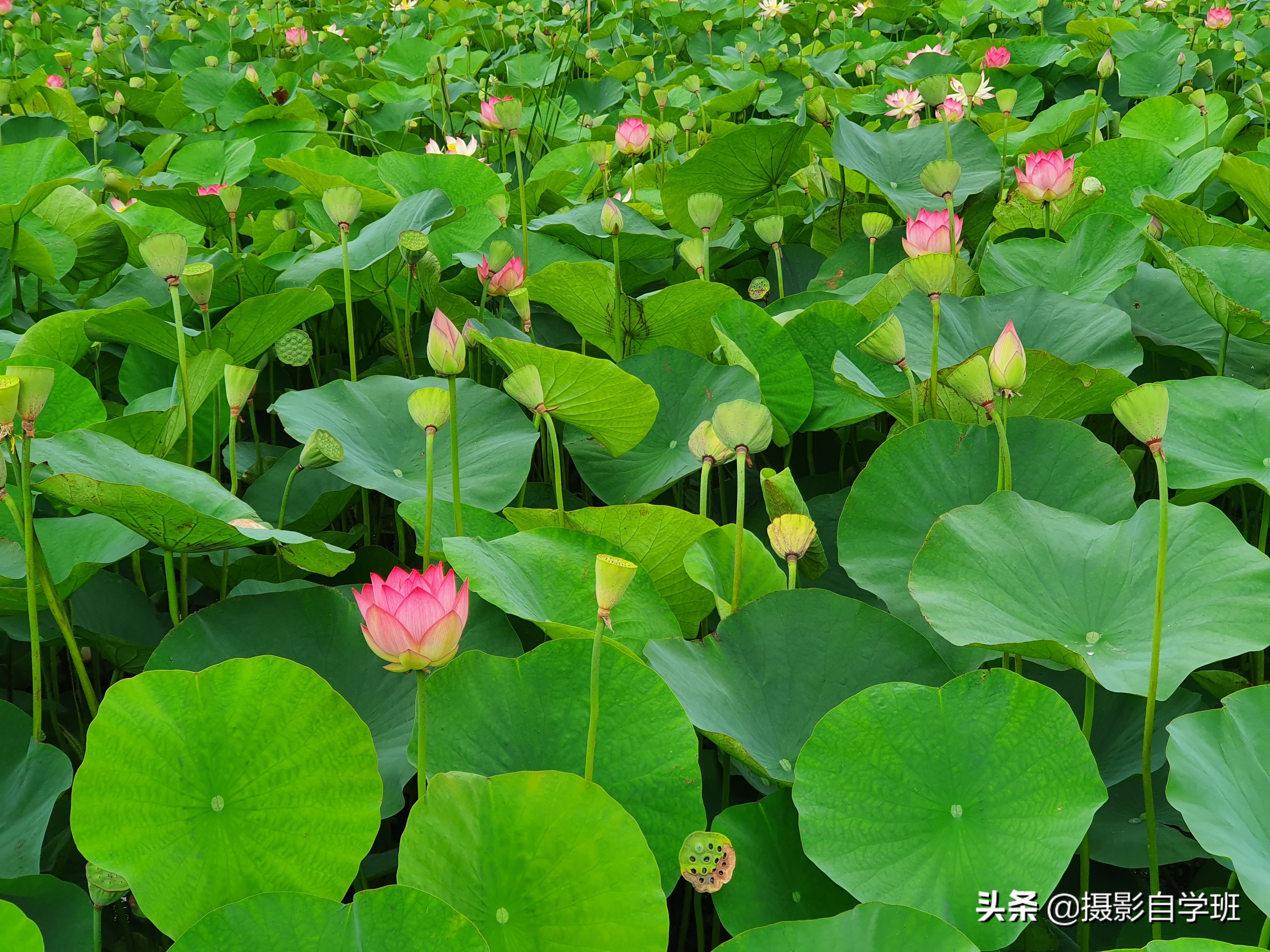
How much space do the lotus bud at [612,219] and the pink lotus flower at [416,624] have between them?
0.62 metres

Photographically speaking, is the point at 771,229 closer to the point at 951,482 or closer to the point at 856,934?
the point at 951,482

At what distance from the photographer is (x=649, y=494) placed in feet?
3.43

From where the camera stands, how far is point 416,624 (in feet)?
2.09

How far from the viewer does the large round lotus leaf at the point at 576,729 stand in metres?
0.68

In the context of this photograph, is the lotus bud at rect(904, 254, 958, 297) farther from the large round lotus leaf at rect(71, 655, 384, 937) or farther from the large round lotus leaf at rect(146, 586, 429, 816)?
the large round lotus leaf at rect(71, 655, 384, 937)

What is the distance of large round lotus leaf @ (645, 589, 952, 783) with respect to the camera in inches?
30.5

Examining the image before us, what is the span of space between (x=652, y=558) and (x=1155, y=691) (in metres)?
0.40

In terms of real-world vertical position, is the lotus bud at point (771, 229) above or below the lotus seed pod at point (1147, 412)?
below

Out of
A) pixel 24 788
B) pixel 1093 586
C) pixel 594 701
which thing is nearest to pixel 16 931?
pixel 24 788

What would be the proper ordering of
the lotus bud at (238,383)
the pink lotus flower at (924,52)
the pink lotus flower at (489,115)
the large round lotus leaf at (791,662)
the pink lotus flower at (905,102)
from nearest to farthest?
the large round lotus leaf at (791,662), the lotus bud at (238,383), the pink lotus flower at (489,115), the pink lotus flower at (905,102), the pink lotus flower at (924,52)

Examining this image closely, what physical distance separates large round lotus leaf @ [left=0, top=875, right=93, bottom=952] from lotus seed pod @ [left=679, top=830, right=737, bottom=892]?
1.31ft

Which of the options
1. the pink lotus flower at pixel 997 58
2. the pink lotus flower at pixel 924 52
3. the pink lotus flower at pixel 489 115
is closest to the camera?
the pink lotus flower at pixel 489 115

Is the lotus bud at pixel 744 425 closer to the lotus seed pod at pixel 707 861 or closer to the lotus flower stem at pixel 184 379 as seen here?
the lotus seed pod at pixel 707 861

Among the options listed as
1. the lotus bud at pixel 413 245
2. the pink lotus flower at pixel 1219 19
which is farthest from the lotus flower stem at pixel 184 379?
the pink lotus flower at pixel 1219 19
